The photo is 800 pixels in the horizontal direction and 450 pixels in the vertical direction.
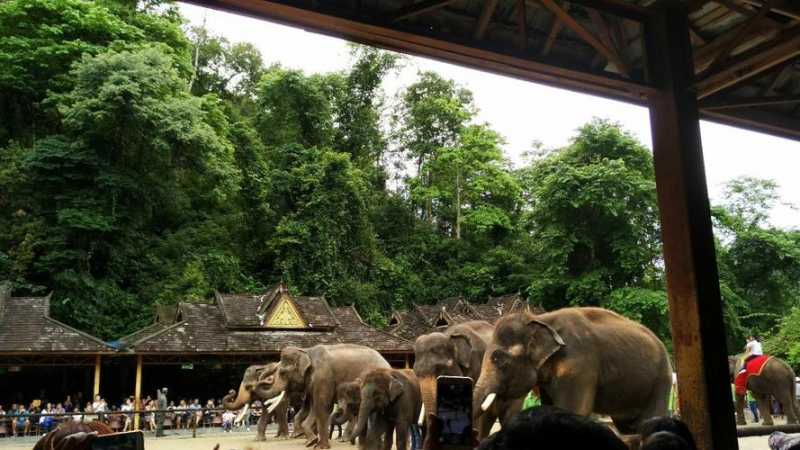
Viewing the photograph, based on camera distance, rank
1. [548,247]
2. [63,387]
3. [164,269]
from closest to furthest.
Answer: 1. [63,387]
2. [164,269]
3. [548,247]

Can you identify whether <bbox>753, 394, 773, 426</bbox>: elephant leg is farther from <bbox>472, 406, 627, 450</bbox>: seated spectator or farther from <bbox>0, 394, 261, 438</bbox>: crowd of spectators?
<bbox>472, 406, 627, 450</bbox>: seated spectator

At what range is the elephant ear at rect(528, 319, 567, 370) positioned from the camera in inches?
261

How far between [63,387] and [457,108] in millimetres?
30056

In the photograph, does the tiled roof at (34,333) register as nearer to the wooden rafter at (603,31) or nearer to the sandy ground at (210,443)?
the sandy ground at (210,443)

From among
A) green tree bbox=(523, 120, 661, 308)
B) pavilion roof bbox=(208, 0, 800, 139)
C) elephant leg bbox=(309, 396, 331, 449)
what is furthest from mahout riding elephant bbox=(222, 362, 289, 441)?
green tree bbox=(523, 120, 661, 308)

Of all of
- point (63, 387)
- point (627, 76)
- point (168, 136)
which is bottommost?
point (63, 387)

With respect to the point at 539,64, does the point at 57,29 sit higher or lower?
higher

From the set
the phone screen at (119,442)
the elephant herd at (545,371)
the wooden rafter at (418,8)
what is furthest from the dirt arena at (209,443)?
the phone screen at (119,442)

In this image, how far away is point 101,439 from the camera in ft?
6.93

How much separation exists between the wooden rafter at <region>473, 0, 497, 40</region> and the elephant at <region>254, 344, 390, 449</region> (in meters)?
8.77

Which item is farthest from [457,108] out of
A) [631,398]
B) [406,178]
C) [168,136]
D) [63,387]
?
[631,398]

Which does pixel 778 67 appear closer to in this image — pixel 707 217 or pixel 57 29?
pixel 707 217

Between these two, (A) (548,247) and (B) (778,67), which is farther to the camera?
(A) (548,247)

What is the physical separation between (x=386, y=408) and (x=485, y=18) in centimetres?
660
